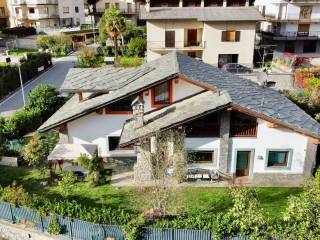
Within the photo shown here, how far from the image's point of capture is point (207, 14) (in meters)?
54.8

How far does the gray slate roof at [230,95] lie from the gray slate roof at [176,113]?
2.88 ft

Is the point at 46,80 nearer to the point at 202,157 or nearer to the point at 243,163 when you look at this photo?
the point at 202,157

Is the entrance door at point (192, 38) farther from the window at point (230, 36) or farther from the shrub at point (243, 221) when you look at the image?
the shrub at point (243, 221)

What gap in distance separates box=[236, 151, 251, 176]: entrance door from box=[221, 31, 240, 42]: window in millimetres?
33399

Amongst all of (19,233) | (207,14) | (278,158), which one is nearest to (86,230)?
(19,233)

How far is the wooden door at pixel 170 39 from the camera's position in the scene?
5531cm

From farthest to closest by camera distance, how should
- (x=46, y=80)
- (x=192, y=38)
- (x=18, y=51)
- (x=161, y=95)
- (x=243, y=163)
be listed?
(x=18, y=51) → (x=192, y=38) → (x=46, y=80) → (x=161, y=95) → (x=243, y=163)

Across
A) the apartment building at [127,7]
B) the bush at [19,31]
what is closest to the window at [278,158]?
the apartment building at [127,7]

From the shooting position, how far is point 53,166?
26359 mm

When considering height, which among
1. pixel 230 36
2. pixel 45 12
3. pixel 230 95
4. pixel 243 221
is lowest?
pixel 243 221

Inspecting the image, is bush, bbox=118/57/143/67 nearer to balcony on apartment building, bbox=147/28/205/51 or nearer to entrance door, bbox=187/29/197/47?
balcony on apartment building, bbox=147/28/205/51

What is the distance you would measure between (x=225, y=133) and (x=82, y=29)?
71808 millimetres

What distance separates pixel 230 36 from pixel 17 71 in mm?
30738

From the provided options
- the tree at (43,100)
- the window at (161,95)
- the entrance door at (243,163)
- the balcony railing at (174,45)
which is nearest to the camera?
the entrance door at (243,163)
